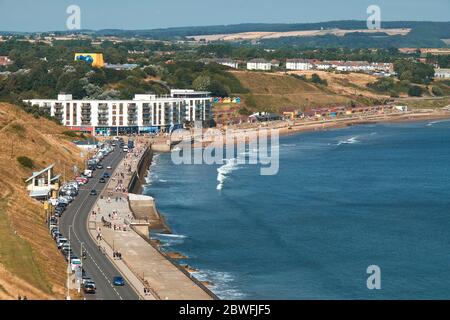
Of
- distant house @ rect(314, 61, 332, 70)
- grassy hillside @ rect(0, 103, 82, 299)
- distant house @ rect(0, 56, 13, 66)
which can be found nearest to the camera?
grassy hillside @ rect(0, 103, 82, 299)

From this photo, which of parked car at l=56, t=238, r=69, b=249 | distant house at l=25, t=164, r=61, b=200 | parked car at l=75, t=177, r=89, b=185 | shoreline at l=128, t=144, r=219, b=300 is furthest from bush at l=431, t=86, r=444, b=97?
parked car at l=56, t=238, r=69, b=249

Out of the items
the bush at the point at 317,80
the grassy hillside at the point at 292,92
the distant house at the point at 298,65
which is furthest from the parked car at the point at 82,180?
the distant house at the point at 298,65

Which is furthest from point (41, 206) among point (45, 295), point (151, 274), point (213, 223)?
point (45, 295)

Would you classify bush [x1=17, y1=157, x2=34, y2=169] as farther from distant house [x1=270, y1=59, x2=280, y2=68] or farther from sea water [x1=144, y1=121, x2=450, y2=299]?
distant house [x1=270, y1=59, x2=280, y2=68]

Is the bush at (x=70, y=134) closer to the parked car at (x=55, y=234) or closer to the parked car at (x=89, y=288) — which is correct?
the parked car at (x=55, y=234)

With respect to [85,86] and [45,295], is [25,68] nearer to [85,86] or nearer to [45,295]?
[85,86]

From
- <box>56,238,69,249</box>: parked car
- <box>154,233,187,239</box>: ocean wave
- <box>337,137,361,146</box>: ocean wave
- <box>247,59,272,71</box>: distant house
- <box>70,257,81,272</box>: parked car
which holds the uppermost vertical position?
<box>70,257,81,272</box>: parked car

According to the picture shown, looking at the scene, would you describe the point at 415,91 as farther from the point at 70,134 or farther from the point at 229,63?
the point at 70,134
